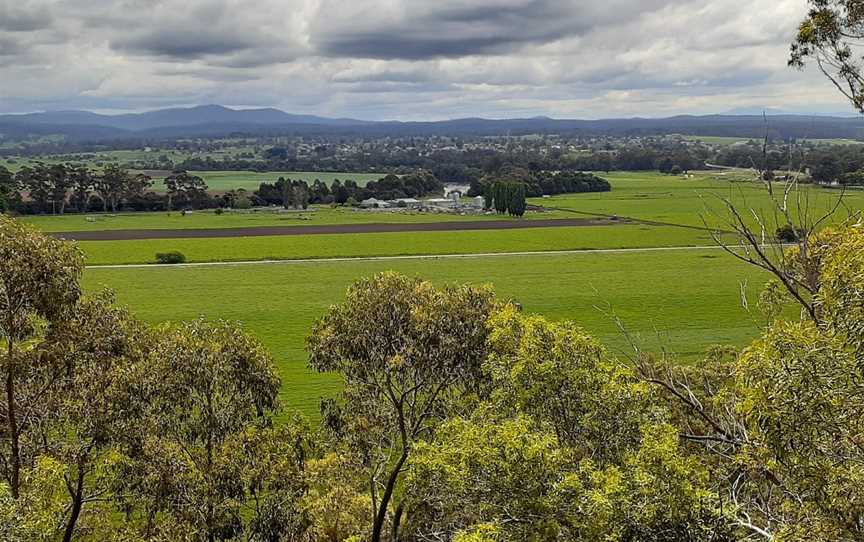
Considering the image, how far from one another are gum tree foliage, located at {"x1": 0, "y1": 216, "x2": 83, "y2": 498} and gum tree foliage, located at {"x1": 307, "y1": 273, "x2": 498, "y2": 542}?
5.75 metres

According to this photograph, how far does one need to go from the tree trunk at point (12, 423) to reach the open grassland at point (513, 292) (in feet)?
53.9

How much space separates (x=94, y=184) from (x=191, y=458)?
121812 millimetres

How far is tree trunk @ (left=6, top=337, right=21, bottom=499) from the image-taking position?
44.7 feet

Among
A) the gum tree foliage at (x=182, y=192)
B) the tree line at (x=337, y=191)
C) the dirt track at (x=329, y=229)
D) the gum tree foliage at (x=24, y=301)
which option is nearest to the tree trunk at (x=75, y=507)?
the gum tree foliage at (x=24, y=301)

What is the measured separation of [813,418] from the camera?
27.0 ft

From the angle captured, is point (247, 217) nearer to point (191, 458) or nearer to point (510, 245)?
point (510, 245)

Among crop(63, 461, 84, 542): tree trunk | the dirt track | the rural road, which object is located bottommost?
the rural road

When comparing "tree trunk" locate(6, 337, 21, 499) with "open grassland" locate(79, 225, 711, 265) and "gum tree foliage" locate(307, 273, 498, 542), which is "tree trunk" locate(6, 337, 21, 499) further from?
"open grassland" locate(79, 225, 711, 265)

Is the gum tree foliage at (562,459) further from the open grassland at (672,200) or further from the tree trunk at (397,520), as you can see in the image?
the open grassland at (672,200)

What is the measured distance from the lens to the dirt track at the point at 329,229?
89688mm

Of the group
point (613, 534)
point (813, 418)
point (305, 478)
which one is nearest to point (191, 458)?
point (305, 478)

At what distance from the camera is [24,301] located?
14.1 meters

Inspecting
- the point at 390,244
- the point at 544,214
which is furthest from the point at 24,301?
the point at 544,214

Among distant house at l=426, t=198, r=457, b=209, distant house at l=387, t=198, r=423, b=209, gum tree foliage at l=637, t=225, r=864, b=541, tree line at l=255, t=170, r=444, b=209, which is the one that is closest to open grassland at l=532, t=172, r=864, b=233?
distant house at l=426, t=198, r=457, b=209
